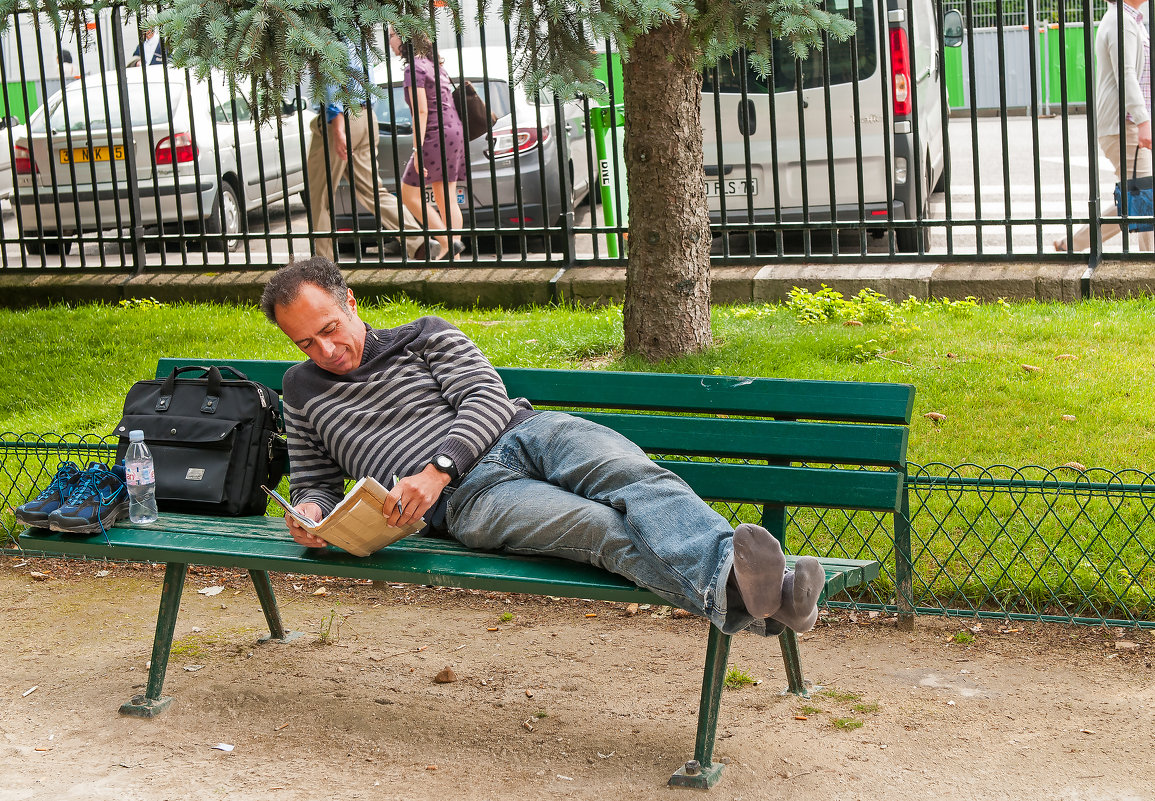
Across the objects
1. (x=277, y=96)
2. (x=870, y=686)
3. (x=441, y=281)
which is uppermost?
(x=277, y=96)

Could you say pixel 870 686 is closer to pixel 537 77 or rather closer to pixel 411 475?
pixel 411 475

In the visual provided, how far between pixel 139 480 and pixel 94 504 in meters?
0.15

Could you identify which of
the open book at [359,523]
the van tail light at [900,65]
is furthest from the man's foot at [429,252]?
the open book at [359,523]

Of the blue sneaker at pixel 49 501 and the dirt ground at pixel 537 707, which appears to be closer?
the dirt ground at pixel 537 707

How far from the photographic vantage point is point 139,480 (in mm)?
3777

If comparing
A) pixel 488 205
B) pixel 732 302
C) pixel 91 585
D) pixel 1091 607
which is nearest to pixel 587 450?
pixel 1091 607

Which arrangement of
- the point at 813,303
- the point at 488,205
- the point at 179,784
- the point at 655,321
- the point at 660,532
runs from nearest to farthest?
the point at 660,532 < the point at 179,784 < the point at 655,321 < the point at 813,303 < the point at 488,205

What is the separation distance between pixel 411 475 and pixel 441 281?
484cm

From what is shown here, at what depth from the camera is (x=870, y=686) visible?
3.68 meters

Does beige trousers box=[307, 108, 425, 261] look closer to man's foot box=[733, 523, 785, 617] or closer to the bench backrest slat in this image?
the bench backrest slat

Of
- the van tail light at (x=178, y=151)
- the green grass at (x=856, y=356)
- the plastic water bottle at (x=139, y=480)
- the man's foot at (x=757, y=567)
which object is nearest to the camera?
the man's foot at (x=757, y=567)

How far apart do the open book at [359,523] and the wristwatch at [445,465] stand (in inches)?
5.9

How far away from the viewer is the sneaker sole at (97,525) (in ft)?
11.9

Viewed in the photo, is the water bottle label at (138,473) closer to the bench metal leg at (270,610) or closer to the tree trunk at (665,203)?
the bench metal leg at (270,610)
